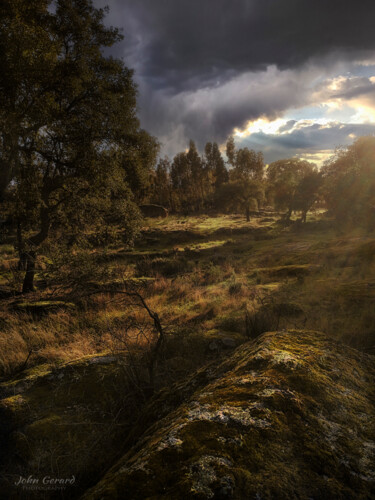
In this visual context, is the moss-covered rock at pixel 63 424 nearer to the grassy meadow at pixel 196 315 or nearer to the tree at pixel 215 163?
the grassy meadow at pixel 196 315

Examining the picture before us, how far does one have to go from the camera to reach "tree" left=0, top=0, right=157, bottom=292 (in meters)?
8.54

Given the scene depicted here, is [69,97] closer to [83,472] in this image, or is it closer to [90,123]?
[90,123]

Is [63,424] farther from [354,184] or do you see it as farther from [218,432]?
[354,184]

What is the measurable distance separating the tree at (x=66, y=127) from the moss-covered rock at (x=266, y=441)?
919 cm

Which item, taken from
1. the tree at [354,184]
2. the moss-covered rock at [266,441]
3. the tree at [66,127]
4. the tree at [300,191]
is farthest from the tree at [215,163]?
the moss-covered rock at [266,441]

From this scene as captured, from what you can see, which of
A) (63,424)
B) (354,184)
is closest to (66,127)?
(63,424)

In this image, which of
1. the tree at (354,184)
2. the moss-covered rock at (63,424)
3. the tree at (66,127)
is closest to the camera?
the moss-covered rock at (63,424)

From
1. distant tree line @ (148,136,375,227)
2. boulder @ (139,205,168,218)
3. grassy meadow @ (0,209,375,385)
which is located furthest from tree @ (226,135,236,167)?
grassy meadow @ (0,209,375,385)

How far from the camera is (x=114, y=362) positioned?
360 cm

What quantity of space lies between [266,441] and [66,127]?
11.9 metres

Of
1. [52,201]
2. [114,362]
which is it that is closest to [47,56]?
[52,201]

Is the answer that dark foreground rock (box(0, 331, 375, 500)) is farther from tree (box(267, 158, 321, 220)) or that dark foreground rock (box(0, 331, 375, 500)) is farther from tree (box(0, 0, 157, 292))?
tree (box(267, 158, 321, 220))

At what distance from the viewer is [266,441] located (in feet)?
4.35

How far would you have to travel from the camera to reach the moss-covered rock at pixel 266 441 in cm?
109
